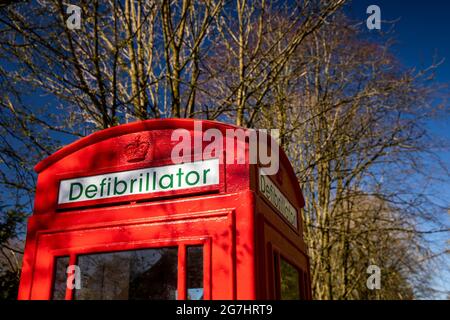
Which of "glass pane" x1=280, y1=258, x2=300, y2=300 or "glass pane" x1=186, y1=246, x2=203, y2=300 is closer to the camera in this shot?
"glass pane" x1=186, y1=246, x2=203, y2=300

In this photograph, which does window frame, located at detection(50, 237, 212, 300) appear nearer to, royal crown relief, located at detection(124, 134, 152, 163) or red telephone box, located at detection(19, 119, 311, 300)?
red telephone box, located at detection(19, 119, 311, 300)

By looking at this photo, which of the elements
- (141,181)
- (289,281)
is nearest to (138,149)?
(141,181)

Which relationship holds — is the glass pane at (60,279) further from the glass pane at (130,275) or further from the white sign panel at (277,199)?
the white sign panel at (277,199)

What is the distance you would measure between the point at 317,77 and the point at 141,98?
17.5 feet

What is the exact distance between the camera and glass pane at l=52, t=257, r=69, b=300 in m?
2.33

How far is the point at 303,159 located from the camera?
10148 mm

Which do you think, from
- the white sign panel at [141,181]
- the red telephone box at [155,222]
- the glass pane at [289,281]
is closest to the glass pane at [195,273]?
the red telephone box at [155,222]

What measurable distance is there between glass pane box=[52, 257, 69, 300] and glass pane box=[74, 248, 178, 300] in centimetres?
9

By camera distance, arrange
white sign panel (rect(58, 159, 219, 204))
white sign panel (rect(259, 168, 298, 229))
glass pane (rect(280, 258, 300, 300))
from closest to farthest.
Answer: white sign panel (rect(58, 159, 219, 204)), white sign panel (rect(259, 168, 298, 229)), glass pane (rect(280, 258, 300, 300))

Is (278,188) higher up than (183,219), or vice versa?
(278,188)

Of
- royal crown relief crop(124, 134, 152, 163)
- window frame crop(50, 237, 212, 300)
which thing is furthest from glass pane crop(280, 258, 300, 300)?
royal crown relief crop(124, 134, 152, 163)

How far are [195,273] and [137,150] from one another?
2.54 feet
